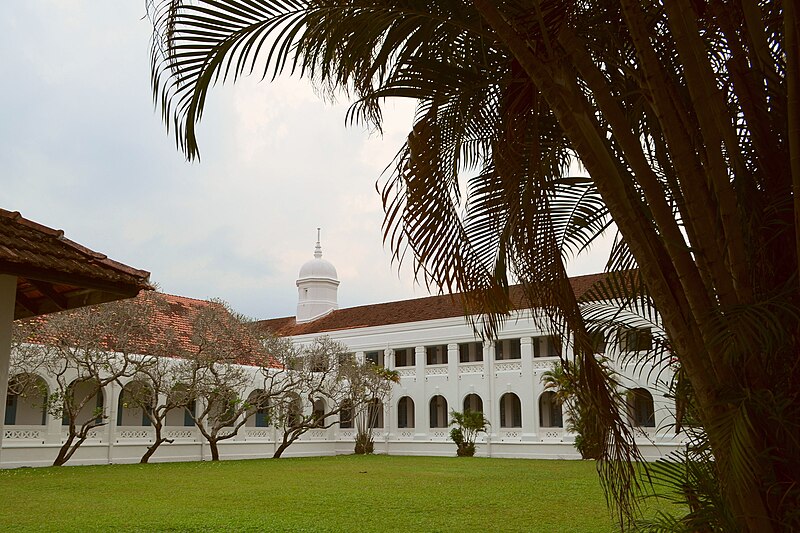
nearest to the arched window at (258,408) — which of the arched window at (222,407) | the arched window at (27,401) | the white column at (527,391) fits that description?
the arched window at (222,407)

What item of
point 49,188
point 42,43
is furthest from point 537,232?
point 49,188

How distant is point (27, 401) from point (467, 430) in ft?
56.6

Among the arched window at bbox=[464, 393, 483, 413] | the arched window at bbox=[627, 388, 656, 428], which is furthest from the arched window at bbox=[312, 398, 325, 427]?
the arched window at bbox=[627, 388, 656, 428]

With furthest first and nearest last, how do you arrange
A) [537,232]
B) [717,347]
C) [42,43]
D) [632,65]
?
1. [42,43]
2. [537,232]
3. [632,65]
4. [717,347]

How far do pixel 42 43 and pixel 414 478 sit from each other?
12.9 m

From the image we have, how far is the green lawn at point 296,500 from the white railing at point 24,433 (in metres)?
1.64

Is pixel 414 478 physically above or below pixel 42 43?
below

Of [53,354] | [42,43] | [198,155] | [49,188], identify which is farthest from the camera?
[53,354]

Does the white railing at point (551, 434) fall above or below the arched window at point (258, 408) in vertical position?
below

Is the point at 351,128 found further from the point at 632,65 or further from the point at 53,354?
the point at 53,354

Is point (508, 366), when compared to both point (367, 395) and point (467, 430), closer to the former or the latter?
point (467, 430)

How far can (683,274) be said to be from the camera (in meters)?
3.32

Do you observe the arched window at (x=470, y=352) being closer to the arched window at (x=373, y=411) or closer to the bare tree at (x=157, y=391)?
the arched window at (x=373, y=411)

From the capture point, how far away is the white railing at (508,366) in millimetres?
31953
